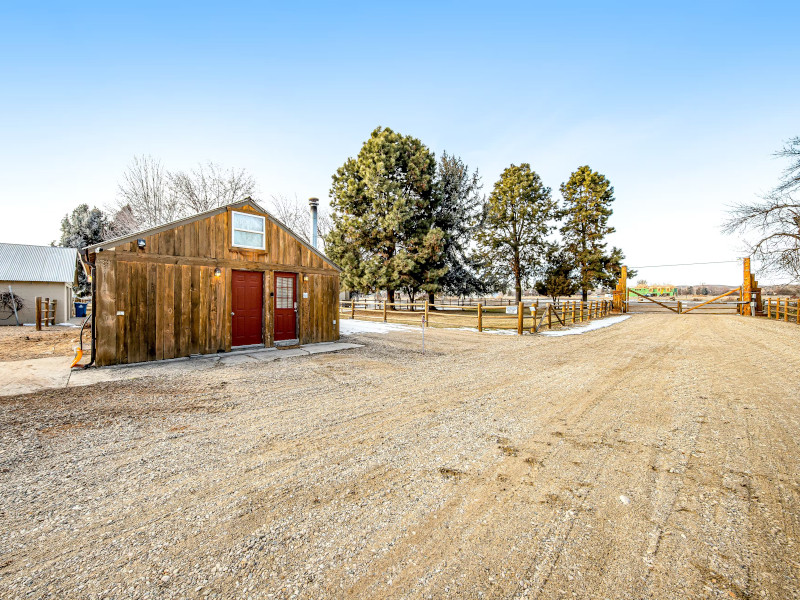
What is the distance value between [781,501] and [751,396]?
3613 millimetres

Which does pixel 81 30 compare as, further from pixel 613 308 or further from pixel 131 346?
pixel 613 308

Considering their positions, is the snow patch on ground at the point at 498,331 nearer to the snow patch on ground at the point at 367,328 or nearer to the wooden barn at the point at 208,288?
the snow patch on ground at the point at 367,328

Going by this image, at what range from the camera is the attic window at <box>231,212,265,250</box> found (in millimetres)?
8656

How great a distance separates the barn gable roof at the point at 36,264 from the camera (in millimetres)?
17031

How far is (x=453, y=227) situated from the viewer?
2631 cm

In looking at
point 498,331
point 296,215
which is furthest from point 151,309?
point 296,215

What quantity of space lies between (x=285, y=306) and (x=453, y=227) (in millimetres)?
19247

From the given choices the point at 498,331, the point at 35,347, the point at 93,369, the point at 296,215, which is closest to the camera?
the point at 93,369

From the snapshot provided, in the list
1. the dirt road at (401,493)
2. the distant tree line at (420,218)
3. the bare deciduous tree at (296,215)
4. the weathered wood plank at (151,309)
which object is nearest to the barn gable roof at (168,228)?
the weathered wood plank at (151,309)

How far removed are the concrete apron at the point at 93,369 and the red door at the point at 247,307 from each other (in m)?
0.44

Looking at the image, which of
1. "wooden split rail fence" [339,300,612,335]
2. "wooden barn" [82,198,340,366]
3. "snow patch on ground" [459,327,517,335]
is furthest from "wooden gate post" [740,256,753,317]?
"wooden barn" [82,198,340,366]

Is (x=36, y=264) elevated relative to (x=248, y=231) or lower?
lower

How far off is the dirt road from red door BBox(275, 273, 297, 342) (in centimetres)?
439

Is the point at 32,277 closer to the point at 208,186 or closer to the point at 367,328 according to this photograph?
the point at 208,186
